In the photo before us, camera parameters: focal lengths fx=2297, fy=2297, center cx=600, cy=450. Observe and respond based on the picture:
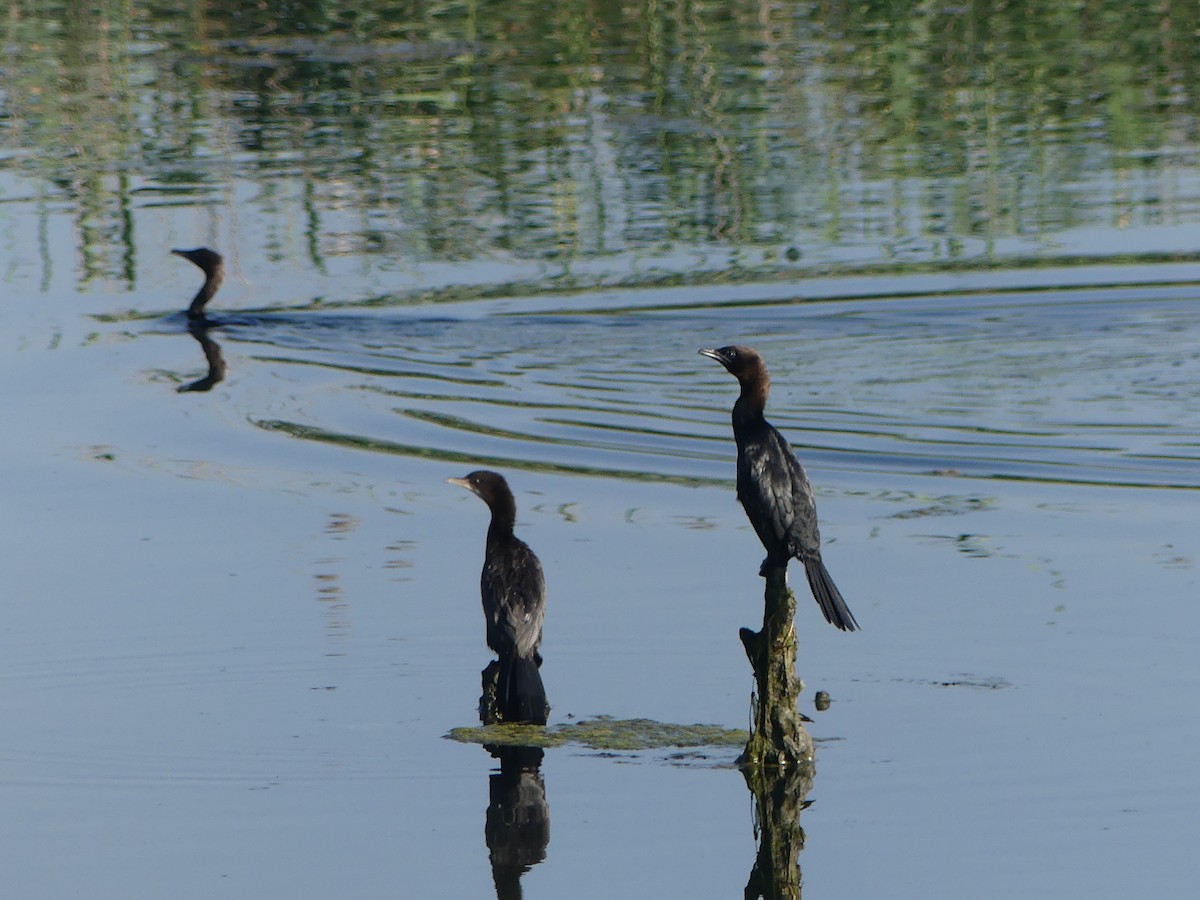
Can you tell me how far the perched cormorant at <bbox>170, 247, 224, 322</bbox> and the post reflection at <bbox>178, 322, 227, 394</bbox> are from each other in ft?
0.41

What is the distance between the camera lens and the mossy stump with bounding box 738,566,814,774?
6383 millimetres

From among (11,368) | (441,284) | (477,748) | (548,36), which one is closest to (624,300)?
(441,284)

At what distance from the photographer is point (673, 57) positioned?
20766 mm

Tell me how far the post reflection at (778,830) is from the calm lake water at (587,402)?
6cm

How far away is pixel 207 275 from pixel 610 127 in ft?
15.7

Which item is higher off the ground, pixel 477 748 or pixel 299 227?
pixel 299 227

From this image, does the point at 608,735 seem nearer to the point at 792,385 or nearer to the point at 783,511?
the point at 783,511

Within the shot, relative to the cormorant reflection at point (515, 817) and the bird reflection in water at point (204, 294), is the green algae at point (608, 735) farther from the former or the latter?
the bird reflection in water at point (204, 294)

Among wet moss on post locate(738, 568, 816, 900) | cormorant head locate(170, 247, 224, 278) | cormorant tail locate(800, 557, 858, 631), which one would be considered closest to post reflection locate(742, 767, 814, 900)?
wet moss on post locate(738, 568, 816, 900)

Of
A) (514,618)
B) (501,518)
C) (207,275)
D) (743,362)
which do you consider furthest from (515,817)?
(207,275)

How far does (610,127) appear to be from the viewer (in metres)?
18.0

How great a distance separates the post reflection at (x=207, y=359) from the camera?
12.3 m

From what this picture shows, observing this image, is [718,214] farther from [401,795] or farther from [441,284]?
[401,795]

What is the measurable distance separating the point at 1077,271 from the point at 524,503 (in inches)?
224
